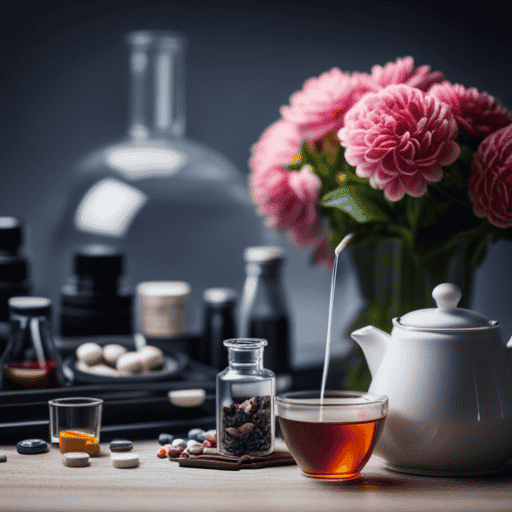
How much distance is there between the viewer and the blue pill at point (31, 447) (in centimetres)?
76

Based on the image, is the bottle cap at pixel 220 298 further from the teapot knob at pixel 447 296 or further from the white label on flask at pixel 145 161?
the teapot knob at pixel 447 296

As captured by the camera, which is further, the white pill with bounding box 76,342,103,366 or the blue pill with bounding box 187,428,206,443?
the white pill with bounding box 76,342,103,366

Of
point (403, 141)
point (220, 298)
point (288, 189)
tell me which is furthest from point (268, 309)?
point (403, 141)

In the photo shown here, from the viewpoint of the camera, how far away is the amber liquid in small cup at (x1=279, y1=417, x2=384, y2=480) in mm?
647

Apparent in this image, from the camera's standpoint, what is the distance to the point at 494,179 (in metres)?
0.75

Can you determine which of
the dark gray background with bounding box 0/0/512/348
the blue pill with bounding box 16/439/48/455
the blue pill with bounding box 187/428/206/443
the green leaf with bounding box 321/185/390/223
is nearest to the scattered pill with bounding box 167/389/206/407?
the blue pill with bounding box 187/428/206/443

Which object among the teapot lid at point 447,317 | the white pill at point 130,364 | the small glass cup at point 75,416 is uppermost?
the teapot lid at point 447,317

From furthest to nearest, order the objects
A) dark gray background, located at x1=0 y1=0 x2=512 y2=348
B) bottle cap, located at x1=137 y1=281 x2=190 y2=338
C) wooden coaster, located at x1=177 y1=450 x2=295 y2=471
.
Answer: dark gray background, located at x1=0 y1=0 x2=512 y2=348, bottle cap, located at x1=137 y1=281 x2=190 y2=338, wooden coaster, located at x1=177 y1=450 x2=295 y2=471

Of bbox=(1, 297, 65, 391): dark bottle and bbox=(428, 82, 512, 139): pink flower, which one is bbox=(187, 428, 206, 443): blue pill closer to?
bbox=(1, 297, 65, 391): dark bottle

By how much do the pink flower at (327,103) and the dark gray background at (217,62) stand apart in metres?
0.60

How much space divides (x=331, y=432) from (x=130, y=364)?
32 centimetres

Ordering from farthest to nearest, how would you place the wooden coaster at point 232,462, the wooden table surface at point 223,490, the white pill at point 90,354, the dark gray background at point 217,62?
the dark gray background at point 217,62
the white pill at point 90,354
the wooden coaster at point 232,462
the wooden table surface at point 223,490

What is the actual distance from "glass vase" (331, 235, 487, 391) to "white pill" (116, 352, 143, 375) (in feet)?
0.76

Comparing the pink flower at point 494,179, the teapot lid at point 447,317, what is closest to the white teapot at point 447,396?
the teapot lid at point 447,317
